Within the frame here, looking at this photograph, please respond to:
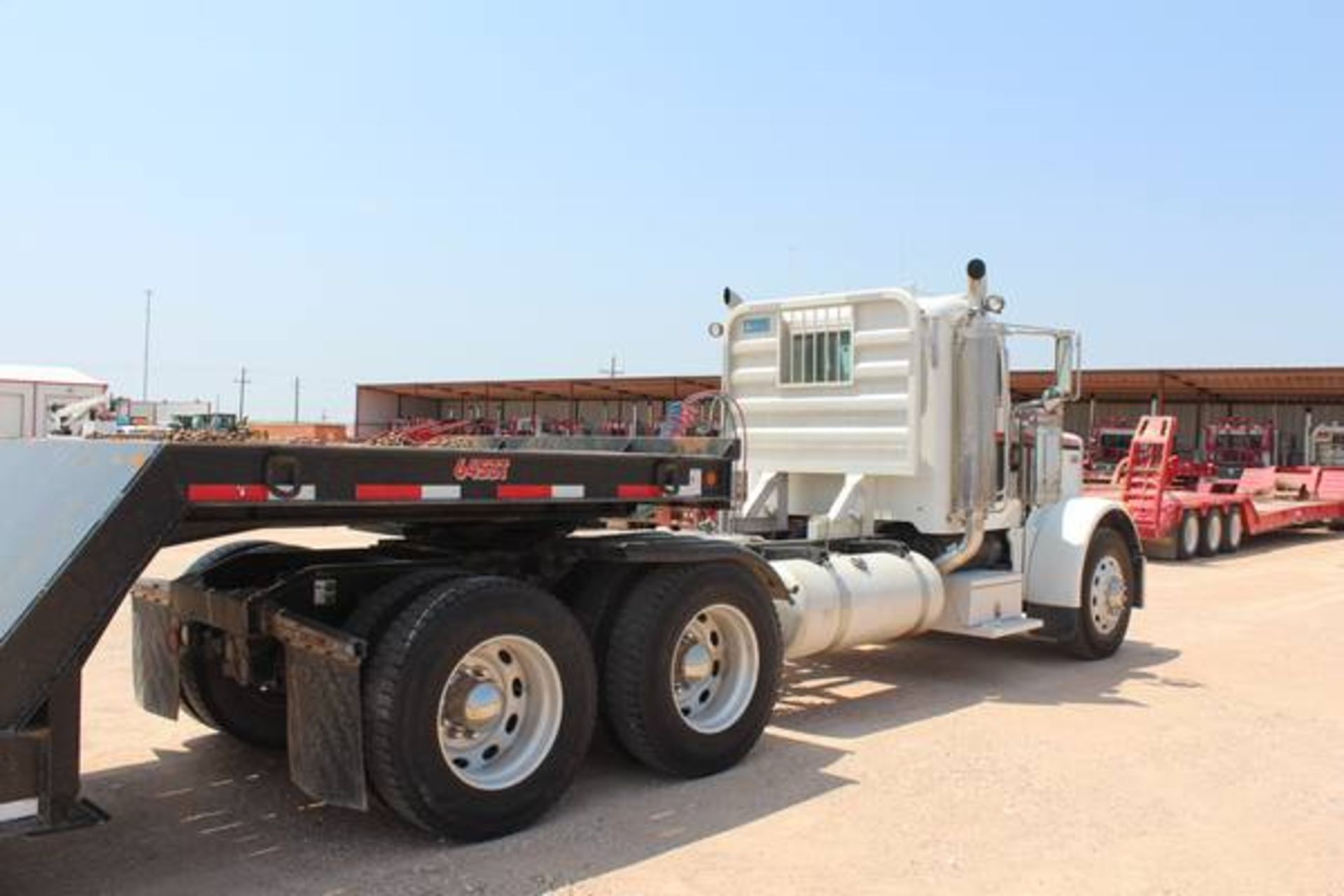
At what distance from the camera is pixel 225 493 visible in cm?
405

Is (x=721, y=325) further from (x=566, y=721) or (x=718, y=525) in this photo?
(x=566, y=721)

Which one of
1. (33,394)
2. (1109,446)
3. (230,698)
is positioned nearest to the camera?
(230,698)

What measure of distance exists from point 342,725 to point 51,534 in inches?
48.4

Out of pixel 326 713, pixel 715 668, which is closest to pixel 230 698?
pixel 326 713

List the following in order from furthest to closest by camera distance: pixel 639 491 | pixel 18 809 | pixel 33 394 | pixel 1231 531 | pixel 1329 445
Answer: pixel 33 394
pixel 1329 445
pixel 1231 531
pixel 639 491
pixel 18 809

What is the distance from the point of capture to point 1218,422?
36812 mm

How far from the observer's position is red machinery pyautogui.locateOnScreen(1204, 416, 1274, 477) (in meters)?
34.0

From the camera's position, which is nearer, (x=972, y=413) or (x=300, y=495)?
(x=300, y=495)

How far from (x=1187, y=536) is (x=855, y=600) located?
12722 millimetres

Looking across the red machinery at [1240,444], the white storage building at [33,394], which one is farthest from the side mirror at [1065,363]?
the white storage building at [33,394]

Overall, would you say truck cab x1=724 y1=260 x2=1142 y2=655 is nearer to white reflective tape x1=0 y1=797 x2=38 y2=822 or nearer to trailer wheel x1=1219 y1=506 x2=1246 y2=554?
white reflective tape x1=0 y1=797 x2=38 y2=822

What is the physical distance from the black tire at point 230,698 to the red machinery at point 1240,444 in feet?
106

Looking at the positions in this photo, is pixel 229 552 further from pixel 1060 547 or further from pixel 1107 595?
pixel 1107 595

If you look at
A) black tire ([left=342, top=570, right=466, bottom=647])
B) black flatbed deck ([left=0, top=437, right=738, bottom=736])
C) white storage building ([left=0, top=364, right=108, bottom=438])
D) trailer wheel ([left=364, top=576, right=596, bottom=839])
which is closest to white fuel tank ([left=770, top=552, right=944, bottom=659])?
trailer wheel ([left=364, top=576, right=596, bottom=839])
